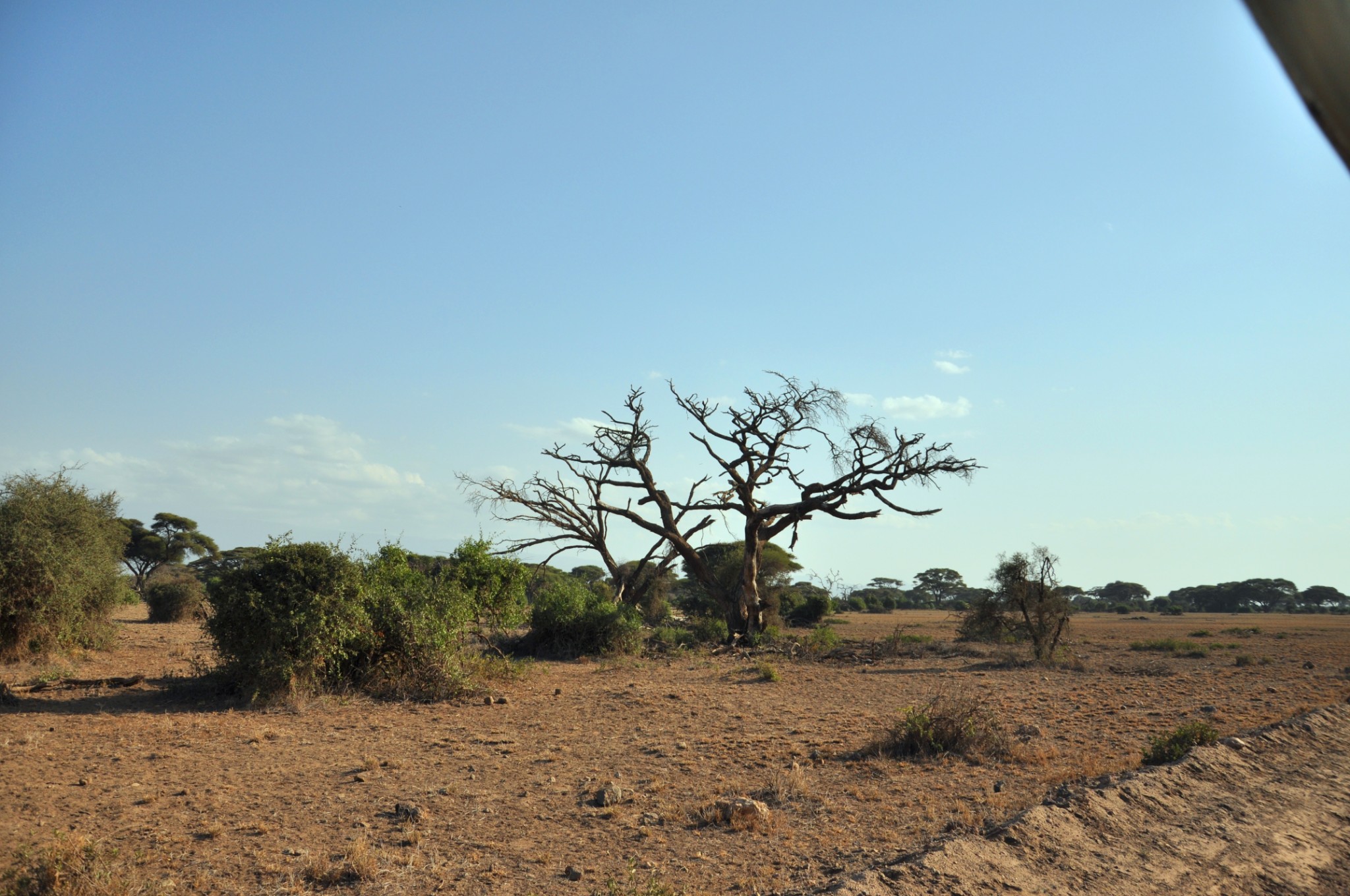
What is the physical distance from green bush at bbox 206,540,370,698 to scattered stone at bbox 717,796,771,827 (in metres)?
7.36

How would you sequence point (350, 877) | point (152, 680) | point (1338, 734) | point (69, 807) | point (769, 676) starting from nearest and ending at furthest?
point (350, 877) → point (69, 807) → point (1338, 734) → point (152, 680) → point (769, 676)

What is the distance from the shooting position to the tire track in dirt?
583 cm

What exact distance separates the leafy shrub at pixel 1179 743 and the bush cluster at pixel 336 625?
32.7 ft

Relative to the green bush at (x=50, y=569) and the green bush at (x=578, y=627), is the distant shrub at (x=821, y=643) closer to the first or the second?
the green bush at (x=578, y=627)

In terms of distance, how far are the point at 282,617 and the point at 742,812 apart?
25.7 ft

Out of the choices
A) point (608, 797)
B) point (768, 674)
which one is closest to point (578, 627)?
point (768, 674)

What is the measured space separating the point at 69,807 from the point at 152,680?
818 centimetres

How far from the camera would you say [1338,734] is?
10.9 m

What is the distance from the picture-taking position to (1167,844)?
6.66 meters

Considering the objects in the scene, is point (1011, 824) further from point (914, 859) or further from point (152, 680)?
point (152, 680)

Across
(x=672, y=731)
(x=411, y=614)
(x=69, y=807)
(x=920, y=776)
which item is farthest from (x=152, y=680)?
(x=920, y=776)

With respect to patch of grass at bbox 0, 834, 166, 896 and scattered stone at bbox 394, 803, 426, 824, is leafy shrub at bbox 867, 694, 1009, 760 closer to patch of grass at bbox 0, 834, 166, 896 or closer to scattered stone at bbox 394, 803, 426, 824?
scattered stone at bbox 394, 803, 426, 824

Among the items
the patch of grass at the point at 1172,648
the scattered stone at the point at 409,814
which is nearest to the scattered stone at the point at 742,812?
the scattered stone at the point at 409,814

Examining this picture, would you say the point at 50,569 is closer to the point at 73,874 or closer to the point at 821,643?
the point at 73,874
